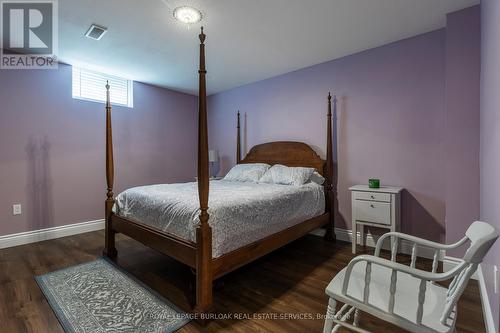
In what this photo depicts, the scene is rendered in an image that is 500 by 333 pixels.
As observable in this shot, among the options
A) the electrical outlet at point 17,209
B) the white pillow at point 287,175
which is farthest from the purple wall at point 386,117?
the electrical outlet at point 17,209

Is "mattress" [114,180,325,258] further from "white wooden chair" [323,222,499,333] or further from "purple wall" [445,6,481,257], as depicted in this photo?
"purple wall" [445,6,481,257]

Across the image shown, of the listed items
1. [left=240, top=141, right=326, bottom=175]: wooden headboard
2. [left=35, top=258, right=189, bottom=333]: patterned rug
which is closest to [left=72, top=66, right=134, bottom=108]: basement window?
[left=240, top=141, right=326, bottom=175]: wooden headboard

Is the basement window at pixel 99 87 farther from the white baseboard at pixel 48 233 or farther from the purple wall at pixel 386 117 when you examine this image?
the purple wall at pixel 386 117

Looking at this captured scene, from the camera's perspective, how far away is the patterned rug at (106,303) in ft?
5.33

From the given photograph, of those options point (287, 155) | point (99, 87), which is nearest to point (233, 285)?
point (287, 155)

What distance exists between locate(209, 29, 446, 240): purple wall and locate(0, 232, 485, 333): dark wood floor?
0.73 meters

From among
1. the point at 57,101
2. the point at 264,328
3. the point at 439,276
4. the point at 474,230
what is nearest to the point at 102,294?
the point at 264,328

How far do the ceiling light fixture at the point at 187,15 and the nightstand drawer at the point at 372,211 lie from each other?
2.52m

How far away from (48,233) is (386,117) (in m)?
4.56

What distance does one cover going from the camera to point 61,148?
341 centimetres

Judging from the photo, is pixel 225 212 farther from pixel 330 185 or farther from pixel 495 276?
pixel 330 185

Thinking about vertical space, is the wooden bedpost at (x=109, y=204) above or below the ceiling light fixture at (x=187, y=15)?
below

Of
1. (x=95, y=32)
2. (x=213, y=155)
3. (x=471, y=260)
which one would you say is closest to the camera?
(x=471, y=260)

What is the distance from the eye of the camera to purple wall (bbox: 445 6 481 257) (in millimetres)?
2184
